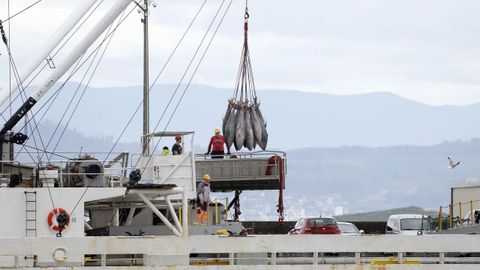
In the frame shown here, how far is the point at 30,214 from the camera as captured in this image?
28.7 meters

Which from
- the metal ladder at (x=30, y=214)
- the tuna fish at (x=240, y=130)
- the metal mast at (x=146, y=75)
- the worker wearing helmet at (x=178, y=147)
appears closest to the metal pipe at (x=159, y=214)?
the metal ladder at (x=30, y=214)

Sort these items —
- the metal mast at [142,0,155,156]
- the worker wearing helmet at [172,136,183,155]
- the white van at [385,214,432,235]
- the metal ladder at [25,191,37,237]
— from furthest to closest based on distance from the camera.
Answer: the white van at [385,214,432,235], the metal mast at [142,0,155,156], the worker wearing helmet at [172,136,183,155], the metal ladder at [25,191,37,237]

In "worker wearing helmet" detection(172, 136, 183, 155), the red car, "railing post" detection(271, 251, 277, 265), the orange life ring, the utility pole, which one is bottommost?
"railing post" detection(271, 251, 277, 265)

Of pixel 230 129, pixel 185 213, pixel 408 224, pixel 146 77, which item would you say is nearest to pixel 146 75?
pixel 146 77

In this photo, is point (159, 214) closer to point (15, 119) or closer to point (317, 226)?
point (15, 119)

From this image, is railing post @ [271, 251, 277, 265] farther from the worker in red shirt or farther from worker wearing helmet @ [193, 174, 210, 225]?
the worker in red shirt

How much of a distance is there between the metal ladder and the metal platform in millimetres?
13112

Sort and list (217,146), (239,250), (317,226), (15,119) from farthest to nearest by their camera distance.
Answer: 1. (217,146)
2. (317,226)
3. (15,119)
4. (239,250)

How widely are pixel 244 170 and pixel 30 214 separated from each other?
45.1 feet

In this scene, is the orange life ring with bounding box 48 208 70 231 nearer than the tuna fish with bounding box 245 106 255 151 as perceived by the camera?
Yes

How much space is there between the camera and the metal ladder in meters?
28.6

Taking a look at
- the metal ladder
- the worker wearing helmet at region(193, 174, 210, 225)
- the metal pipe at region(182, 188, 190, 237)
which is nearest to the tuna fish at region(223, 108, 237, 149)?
the worker wearing helmet at region(193, 174, 210, 225)

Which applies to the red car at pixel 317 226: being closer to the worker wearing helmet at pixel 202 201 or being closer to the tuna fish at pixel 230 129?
the tuna fish at pixel 230 129

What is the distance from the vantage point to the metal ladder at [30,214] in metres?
28.6
